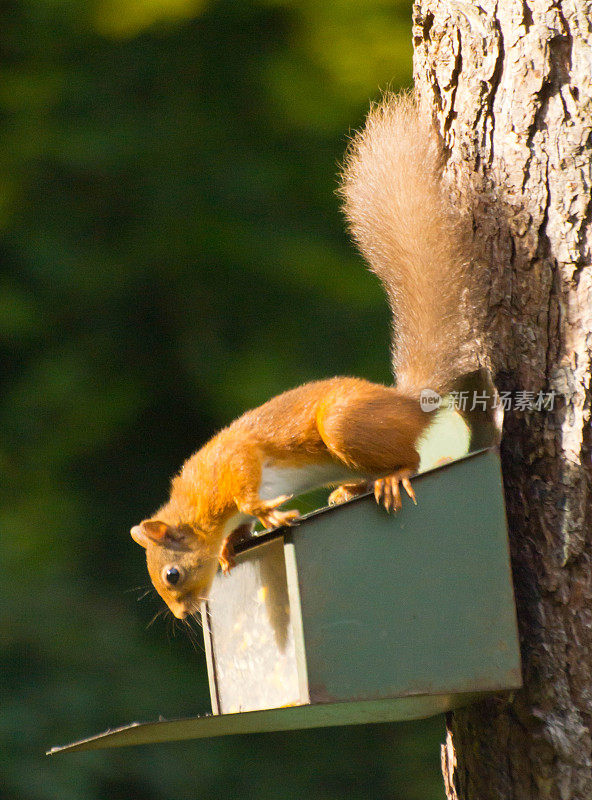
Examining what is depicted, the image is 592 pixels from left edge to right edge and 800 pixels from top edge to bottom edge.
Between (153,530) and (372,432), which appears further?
(153,530)

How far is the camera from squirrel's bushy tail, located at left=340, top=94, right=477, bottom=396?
70.1 inches

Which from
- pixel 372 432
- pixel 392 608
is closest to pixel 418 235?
pixel 372 432

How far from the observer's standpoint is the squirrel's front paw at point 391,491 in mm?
1532

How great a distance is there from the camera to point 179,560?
A: 1738mm

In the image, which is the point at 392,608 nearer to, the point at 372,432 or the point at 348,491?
the point at 372,432

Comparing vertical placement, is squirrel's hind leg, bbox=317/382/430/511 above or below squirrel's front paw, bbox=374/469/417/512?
above

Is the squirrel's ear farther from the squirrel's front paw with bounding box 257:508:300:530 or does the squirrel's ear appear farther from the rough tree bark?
the rough tree bark

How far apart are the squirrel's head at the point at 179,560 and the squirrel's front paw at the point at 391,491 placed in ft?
1.19

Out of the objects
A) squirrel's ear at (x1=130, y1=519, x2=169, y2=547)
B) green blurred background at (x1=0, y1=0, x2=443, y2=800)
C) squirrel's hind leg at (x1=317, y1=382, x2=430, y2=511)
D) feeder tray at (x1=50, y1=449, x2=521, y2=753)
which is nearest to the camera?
feeder tray at (x1=50, y1=449, x2=521, y2=753)

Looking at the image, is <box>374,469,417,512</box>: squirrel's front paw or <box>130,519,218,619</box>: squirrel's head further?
<box>130,519,218,619</box>: squirrel's head

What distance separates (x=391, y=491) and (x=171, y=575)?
434 mm
